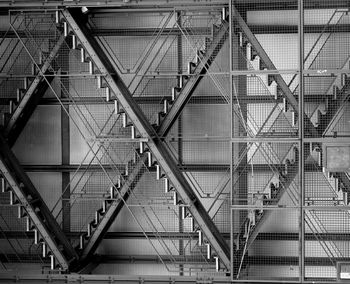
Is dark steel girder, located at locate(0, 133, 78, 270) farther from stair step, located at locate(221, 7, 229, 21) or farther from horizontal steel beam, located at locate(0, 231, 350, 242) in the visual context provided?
stair step, located at locate(221, 7, 229, 21)

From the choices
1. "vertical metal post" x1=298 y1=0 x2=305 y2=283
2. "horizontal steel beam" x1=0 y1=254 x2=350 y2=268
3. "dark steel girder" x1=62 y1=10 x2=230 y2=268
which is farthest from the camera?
"horizontal steel beam" x1=0 y1=254 x2=350 y2=268

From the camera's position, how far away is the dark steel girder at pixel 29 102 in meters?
17.4

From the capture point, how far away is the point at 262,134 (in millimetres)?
17234

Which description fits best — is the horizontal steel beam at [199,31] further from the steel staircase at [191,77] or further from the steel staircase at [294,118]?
the steel staircase at [294,118]

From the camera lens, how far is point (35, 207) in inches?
677

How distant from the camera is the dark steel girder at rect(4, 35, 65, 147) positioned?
57.1ft

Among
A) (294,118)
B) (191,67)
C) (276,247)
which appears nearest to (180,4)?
(191,67)

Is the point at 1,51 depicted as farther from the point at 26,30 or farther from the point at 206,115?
the point at 206,115

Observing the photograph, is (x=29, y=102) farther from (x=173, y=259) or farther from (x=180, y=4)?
(x=173, y=259)

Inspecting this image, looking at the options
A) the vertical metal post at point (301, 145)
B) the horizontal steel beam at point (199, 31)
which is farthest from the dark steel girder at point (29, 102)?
the vertical metal post at point (301, 145)

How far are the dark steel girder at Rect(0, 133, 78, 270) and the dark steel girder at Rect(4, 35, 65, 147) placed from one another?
1.79ft

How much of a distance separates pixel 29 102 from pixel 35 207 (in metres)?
2.88

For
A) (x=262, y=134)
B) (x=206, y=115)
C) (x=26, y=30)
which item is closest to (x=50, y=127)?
(x=26, y=30)

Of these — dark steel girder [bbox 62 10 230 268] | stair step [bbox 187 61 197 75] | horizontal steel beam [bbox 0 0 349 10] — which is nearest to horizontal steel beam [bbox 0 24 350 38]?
horizontal steel beam [bbox 0 0 349 10]
